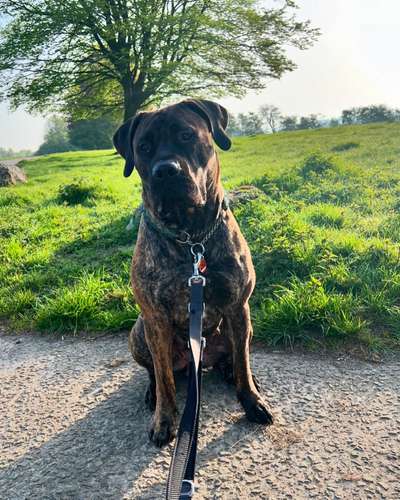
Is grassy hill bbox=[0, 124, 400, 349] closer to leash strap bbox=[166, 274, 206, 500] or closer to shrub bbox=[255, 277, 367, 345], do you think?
shrub bbox=[255, 277, 367, 345]

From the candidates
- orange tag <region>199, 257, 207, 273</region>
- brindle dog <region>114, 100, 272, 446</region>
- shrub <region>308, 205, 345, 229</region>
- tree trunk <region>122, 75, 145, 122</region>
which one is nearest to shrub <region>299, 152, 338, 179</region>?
shrub <region>308, 205, 345, 229</region>

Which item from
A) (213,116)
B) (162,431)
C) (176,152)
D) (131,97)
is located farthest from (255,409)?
(131,97)

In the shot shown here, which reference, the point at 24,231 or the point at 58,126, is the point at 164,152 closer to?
the point at 24,231

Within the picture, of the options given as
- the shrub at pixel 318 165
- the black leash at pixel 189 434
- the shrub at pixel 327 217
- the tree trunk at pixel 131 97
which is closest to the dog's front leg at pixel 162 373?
the black leash at pixel 189 434

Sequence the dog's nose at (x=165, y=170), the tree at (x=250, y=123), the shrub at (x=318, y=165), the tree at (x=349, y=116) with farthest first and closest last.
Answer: the tree at (x=250, y=123) < the tree at (x=349, y=116) < the shrub at (x=318, y=165) < the dog's nose at (x=165, y=170)

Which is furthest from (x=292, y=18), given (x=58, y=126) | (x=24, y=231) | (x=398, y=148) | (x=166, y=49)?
(x=58, y=126)

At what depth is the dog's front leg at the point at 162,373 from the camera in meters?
2.51

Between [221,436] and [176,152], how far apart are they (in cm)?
165

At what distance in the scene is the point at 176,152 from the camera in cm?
254

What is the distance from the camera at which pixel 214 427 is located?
8.21 ft

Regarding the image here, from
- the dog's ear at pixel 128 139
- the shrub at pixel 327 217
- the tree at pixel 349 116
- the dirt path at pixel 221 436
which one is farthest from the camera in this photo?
the tree at pixel 349 116

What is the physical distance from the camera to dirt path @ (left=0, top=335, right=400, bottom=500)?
6.84ft

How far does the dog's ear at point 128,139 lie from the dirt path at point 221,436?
154 cm

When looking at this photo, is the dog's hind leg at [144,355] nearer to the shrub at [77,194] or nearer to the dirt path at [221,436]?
the dirt path at [221,436]
